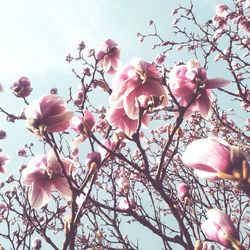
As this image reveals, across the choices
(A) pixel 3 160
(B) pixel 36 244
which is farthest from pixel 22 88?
(B) pixel 36 244

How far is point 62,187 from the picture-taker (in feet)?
5.62

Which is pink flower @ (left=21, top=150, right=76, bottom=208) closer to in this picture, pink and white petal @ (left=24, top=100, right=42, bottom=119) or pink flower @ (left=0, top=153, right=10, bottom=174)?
pink and white petal @ (left=24, top=100, right=42, bottom=119)

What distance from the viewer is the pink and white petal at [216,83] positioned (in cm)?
162

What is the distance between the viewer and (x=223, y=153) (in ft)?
3.26

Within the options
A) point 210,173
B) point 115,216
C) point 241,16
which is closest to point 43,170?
point 210,173

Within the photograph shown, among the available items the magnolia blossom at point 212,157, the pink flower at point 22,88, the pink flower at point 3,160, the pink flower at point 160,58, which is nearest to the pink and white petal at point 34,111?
the magnolia blossom at point 212,157

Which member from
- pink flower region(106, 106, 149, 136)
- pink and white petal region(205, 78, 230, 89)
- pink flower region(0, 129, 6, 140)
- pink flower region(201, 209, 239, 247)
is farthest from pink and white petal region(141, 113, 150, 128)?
pink flower region(0, 129, 6, 140)

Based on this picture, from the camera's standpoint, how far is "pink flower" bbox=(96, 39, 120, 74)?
3.04 meters

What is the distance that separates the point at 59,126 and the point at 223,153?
775mm

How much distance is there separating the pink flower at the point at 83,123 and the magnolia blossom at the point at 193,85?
17.9 inches

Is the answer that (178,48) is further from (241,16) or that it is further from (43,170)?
(43,170)

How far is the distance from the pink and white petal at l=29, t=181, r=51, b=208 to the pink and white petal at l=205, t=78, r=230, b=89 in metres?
0.88

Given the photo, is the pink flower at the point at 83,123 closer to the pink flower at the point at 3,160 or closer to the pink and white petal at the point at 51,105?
the pink and white petal at the point at 51,105

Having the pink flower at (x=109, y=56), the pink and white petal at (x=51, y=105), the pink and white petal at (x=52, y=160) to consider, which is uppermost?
the pink flower at (x=109, y=56)
